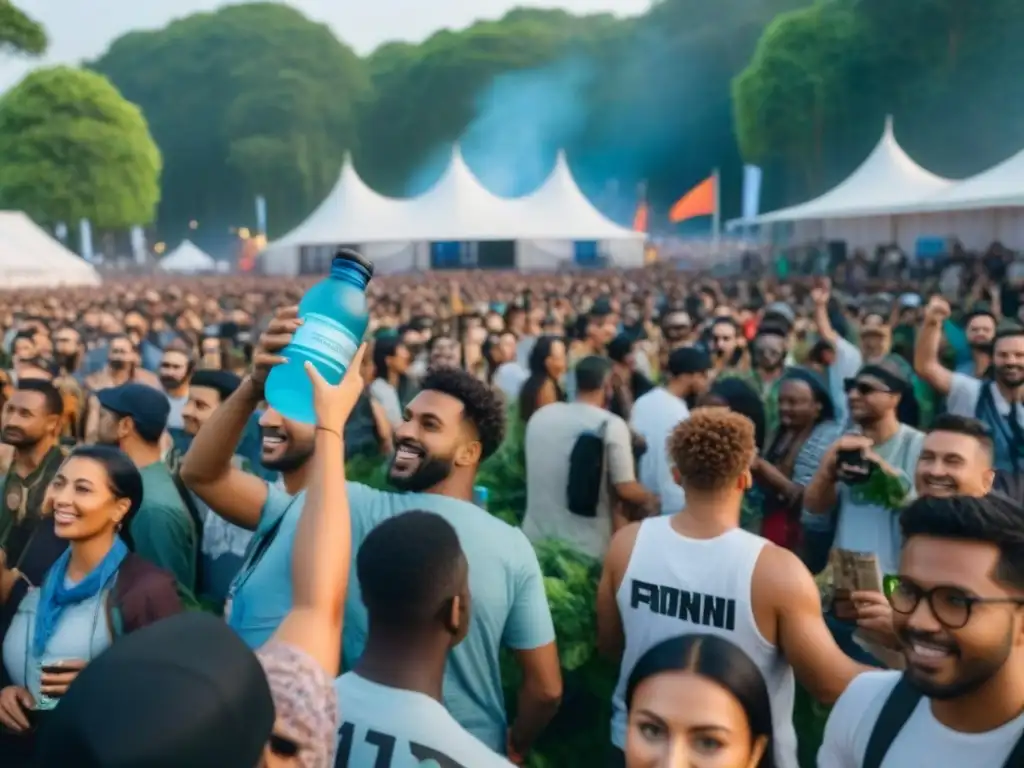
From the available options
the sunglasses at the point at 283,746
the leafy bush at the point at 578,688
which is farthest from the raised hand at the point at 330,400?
the leafy bush at the point at 578,688

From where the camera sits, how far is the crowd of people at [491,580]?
2.03 meters

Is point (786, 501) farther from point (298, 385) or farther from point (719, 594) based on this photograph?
point (298, 385)

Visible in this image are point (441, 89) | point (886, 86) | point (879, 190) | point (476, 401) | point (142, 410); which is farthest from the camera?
point (441, 89)

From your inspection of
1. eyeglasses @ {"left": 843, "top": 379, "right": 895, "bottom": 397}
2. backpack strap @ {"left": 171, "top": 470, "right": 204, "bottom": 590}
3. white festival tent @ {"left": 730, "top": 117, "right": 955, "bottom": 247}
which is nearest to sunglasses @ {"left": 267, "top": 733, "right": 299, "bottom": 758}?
backpack strap @ {"left": 171, "top": 470, "right": 204, "bottom": 590}

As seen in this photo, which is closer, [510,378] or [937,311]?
[937,311]

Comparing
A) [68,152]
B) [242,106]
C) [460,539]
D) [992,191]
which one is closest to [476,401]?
[460,539]

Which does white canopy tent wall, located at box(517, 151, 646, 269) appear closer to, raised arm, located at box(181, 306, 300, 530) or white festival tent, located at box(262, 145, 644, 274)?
white festival tent, located at box(262, 145, 644, 274)

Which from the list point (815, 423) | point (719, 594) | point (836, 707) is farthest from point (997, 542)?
point (815, 423)

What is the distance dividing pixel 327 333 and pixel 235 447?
0.70 m

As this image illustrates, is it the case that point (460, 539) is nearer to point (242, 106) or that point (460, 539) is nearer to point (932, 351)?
point (932, 351)

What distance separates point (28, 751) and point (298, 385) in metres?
1.38

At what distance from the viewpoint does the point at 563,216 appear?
116ft

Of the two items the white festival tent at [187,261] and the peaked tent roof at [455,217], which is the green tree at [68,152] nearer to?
the white festival tent at [187,261]

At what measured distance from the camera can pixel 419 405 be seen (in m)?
3.53
